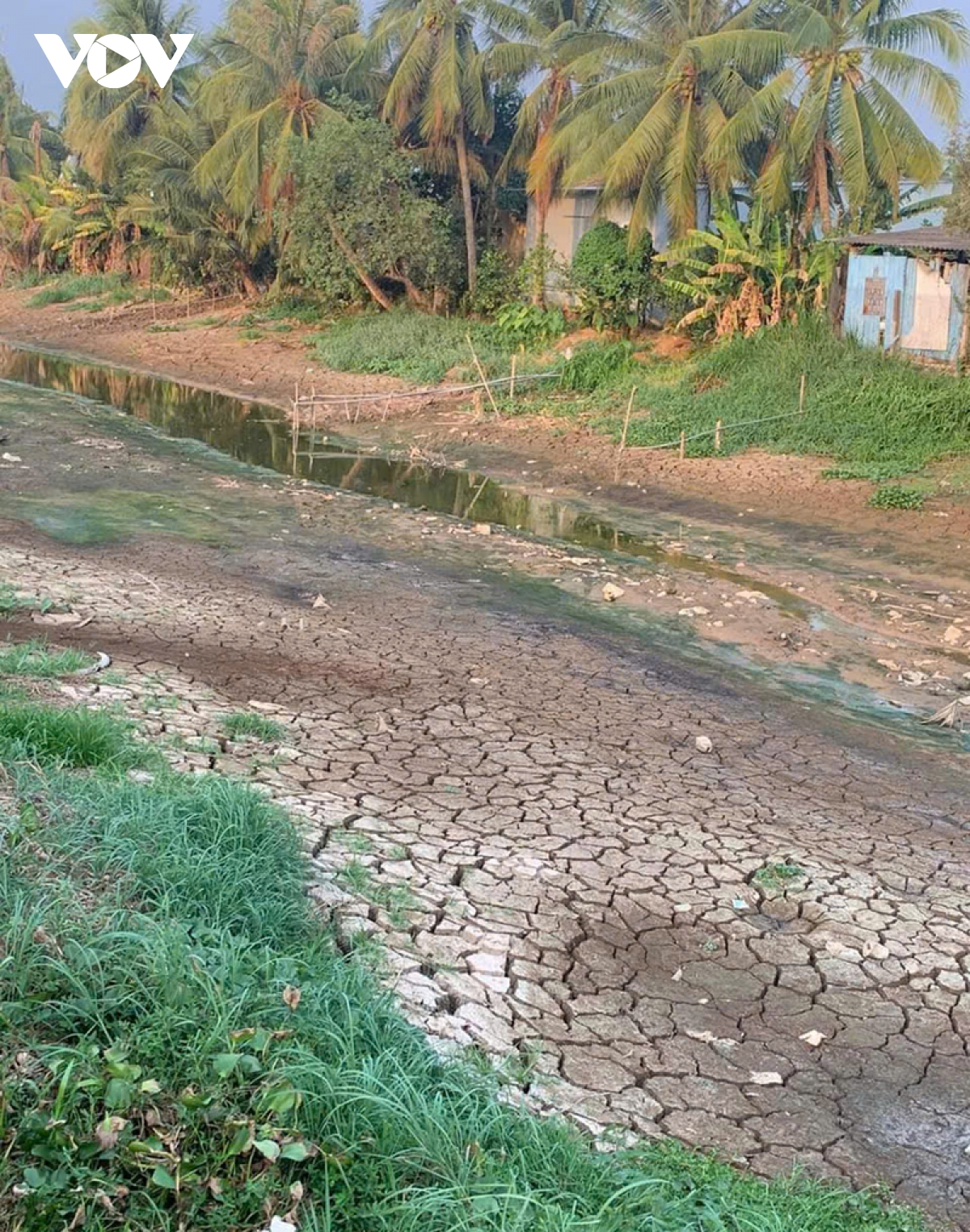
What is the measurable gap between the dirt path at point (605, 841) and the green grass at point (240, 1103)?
15.0 inches

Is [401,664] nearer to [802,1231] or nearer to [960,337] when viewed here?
[802,1231]

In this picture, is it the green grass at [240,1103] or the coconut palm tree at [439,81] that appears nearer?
the green grass at [240,1103]

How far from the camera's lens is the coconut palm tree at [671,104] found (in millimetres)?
19828

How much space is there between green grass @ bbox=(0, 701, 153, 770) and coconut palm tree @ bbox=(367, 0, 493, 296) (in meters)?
22.5

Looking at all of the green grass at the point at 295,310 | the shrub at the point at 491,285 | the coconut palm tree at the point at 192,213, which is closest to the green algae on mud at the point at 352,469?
the green grass at the point at 295,310

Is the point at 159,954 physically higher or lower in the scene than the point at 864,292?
lower

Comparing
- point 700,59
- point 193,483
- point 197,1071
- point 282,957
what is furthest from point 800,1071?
point 700,59

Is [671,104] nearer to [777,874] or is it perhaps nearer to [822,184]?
[822,184]

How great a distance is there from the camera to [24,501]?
1305 centimetres

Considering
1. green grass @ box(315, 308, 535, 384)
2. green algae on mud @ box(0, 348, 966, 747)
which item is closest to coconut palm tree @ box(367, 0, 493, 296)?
green grass @ box(315, 308, 535, 384)

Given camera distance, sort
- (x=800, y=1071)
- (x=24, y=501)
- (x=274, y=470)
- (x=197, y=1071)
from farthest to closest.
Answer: (x=274, y=470) < (x=24, y=501) < (x=800, y=1071) < (x=197, y=1071)

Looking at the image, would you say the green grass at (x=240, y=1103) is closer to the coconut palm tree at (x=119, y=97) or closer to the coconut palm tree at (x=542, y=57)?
the coconut palm tree at (x=542, y=57)

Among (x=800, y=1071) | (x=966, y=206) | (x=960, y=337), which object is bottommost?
(x=800, y=1071)

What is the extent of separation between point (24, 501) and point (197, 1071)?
36.2ft
